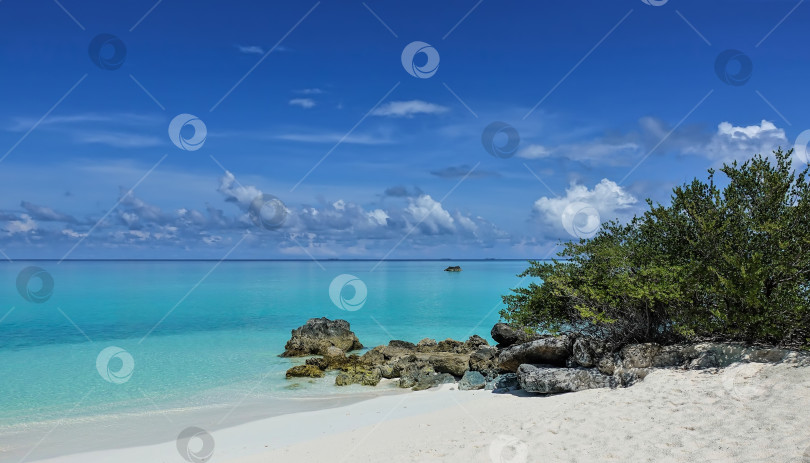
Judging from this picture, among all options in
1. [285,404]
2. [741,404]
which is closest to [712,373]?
[741,404]

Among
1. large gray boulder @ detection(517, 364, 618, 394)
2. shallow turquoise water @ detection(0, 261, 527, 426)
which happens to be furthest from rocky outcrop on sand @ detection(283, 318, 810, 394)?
shallow turquoise water @ detection(0, 261, 527, 426)

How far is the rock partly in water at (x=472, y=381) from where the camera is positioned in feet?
52.6

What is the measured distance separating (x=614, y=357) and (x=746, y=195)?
538cm

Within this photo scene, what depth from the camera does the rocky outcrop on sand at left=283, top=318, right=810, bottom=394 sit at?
39.9 ft

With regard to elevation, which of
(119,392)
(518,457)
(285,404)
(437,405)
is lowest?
(518,457)

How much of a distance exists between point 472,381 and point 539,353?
8.18ft

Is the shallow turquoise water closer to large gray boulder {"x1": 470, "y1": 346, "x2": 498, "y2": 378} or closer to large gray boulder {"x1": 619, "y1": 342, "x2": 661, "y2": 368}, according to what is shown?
large gray boulder {"x1": 470, "y1": 346, "x2": 498, "y2": 378}

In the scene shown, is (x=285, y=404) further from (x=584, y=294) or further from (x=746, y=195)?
(x=746, y=195)

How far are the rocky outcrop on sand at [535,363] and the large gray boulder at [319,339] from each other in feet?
9.99

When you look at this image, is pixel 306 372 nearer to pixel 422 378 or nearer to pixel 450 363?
pixel 422 378

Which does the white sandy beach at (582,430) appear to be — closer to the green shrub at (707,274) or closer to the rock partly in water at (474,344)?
the green shrub at (707,274)

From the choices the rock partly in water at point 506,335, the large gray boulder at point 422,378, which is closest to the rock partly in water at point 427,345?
the rock partly in water at point 506,335

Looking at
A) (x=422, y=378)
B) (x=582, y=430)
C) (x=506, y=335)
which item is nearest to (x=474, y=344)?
(x=506, y=335)

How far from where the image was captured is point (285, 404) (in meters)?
16.2
